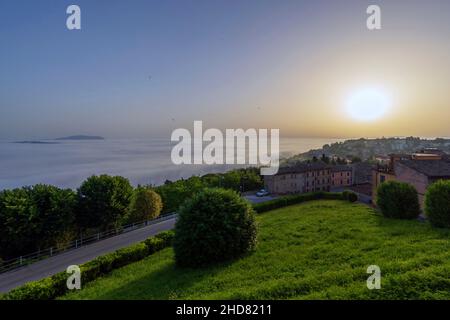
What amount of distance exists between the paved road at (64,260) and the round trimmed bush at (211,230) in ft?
36.8

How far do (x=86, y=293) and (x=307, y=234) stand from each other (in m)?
13.3

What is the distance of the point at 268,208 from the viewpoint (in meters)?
36.8

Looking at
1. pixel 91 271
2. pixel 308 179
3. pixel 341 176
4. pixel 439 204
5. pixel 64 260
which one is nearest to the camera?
pixel 91 271

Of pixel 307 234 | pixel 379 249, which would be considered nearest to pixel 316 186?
pixel 307 234

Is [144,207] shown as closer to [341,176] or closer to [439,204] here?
[439,204]

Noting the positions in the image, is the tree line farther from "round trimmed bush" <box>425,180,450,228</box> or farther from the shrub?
"round trimmed bush" <box>425,180,450,228</box>

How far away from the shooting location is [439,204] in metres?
17.8

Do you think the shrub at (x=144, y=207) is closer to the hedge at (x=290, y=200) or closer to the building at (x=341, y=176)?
the hedge at (x=290, y=200)

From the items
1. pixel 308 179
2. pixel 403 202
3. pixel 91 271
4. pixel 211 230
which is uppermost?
pixel 211 230

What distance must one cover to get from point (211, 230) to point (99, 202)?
17464 mm

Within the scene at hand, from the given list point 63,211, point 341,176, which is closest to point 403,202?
point 63,211

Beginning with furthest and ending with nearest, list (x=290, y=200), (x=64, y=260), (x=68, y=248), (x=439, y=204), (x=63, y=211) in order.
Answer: (x=290, y=200)
(x=68, y=248)
(x=63, y=211)
(x=64, y=260)
(x=439, y=204)

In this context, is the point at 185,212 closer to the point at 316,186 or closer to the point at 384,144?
the point at 316,186
